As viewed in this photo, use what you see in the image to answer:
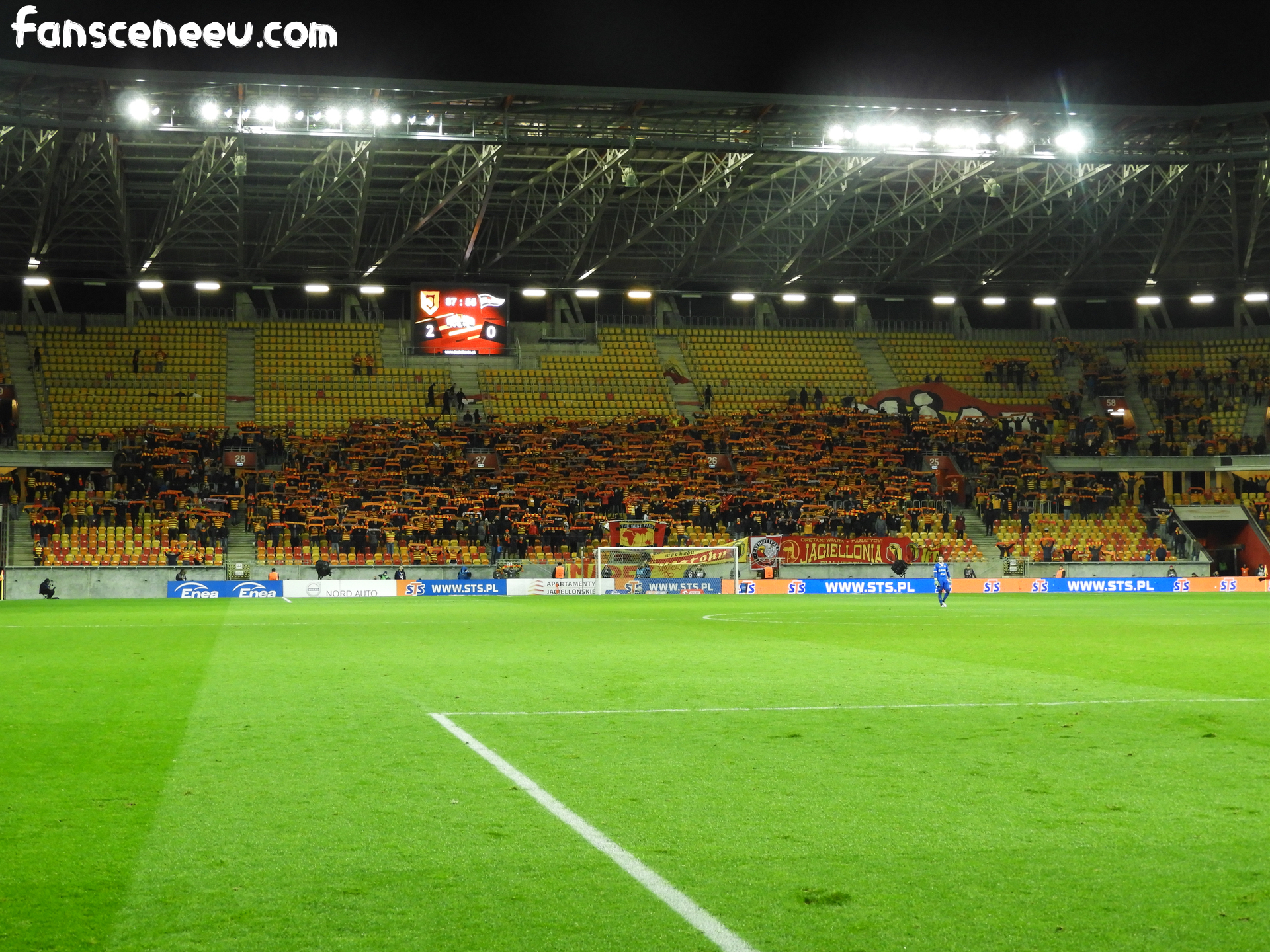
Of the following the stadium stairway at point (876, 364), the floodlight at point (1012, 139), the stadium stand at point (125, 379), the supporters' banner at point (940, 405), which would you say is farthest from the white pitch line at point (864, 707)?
the stadium stairway at point (876, 364)

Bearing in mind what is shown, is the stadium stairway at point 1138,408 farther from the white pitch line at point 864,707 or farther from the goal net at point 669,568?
the white pitch line at point 864,707

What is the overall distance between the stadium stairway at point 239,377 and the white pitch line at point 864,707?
50.0 m

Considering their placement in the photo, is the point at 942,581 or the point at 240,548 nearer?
the point at 942,581

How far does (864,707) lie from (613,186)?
150 feet

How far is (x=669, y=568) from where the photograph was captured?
47.7 metres

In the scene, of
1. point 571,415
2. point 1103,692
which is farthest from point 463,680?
point 571,415

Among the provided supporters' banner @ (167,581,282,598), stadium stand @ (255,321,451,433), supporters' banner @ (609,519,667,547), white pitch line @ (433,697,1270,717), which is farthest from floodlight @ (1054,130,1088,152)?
white pitch line @ (433,697,1270,717)

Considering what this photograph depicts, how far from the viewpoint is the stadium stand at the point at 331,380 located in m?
60.5

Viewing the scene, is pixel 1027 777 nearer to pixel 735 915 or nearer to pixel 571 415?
pixel 735 915

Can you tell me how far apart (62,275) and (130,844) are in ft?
A: 204

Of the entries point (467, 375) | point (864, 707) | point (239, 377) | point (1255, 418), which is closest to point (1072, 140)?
point (1255, 418)

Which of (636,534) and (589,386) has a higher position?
(589,386)

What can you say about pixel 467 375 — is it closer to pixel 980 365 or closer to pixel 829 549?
pixel 829 549

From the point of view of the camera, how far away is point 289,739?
10.6 m
